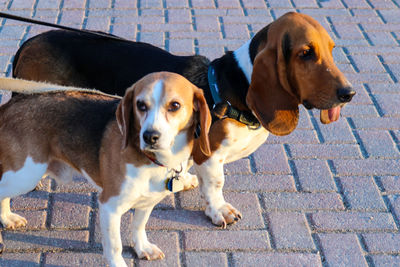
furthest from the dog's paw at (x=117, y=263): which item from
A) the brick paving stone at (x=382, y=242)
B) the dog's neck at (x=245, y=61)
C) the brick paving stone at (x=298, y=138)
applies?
the brick paving stone at (x=298, y=138)

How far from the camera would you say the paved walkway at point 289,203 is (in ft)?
12.6

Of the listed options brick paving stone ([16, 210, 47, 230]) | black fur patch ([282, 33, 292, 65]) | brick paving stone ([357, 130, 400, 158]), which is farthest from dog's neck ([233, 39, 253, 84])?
brick paving stone ([16, 210, 47, 230])

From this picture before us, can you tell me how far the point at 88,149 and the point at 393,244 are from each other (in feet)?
7.83

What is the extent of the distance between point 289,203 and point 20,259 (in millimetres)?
2143

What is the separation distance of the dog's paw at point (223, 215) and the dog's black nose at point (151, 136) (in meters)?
1.37

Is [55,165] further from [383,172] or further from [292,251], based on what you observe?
[383,172]

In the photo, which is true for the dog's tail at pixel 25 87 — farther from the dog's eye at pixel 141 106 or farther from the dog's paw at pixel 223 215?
the dog's paw at pixel 223 215

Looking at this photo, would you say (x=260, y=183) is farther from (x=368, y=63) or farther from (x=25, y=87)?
(x=368, y=63)

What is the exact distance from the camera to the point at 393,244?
394 centimetres

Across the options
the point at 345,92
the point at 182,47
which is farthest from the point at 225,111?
the point at 182,47

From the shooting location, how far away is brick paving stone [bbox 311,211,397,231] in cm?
408

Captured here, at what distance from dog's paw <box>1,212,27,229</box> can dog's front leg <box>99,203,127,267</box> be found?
863 mm

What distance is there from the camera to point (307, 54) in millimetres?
3453

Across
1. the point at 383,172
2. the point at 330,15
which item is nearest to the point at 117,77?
the point at 383,172
